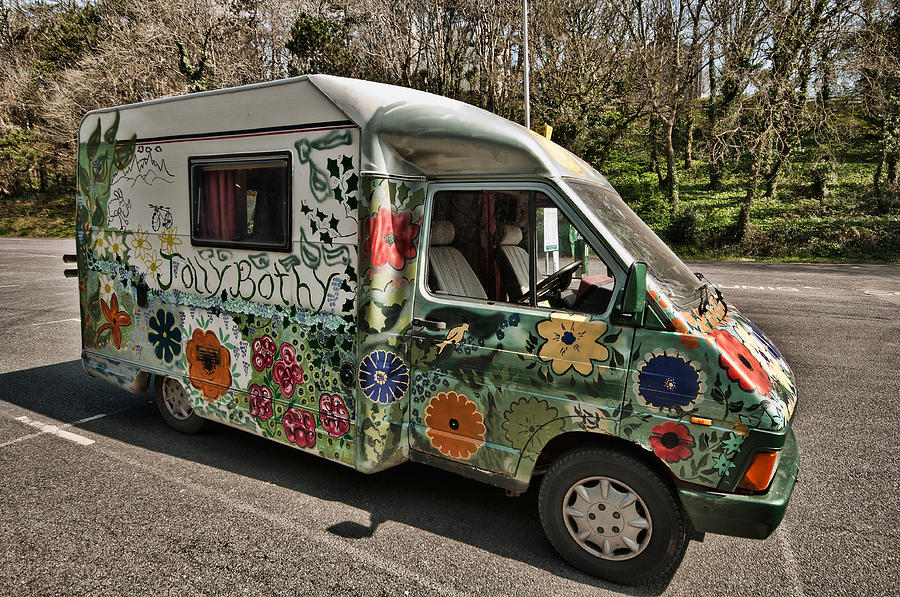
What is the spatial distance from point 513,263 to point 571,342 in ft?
2.39

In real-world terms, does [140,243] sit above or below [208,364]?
above

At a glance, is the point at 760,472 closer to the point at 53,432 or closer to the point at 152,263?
the point at 152,263

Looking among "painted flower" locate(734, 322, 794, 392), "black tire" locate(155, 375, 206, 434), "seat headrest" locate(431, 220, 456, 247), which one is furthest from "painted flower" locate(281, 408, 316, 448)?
"painted flower" locate(734, 322, 794, 392)

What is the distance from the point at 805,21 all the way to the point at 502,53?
11353mm

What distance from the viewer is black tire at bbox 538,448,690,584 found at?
10.2ft

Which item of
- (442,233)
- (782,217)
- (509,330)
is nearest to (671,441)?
(509,330)

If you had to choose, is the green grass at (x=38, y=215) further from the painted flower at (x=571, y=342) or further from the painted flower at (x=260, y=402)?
the painted flower at (x=571, y=342)

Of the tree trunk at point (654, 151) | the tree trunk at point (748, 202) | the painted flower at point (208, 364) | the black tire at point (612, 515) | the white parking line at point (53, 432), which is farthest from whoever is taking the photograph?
the tree trunk at point (654, 151)

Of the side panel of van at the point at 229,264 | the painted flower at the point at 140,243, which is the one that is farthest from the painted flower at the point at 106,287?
the painted flower at the point at 140,243

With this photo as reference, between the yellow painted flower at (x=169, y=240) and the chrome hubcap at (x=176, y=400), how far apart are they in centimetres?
118

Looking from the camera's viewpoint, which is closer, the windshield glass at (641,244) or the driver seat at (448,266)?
the windshield glass at (641,244)

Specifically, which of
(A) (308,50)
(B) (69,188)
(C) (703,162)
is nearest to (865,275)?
(C) (703,162)

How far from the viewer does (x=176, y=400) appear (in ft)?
17.5

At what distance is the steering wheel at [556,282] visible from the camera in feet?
11.5
